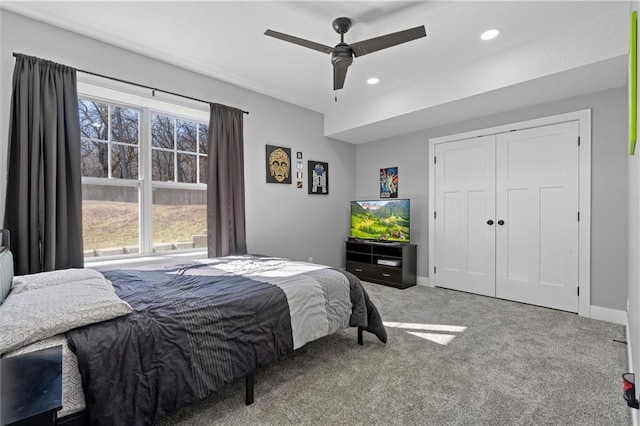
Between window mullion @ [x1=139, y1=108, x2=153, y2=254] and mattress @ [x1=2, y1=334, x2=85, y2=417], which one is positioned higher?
window mullion @ [x1=139, y1=108, x2=153, y2=254]

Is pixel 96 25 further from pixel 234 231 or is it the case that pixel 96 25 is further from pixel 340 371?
pixel 340 371

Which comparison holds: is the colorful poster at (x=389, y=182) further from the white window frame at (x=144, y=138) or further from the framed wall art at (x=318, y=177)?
the white window frame at (x=144, y=138)

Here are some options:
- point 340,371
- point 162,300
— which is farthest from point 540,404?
point 162,300

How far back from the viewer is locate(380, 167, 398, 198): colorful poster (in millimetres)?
4770

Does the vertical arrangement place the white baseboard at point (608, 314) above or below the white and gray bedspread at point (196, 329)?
below

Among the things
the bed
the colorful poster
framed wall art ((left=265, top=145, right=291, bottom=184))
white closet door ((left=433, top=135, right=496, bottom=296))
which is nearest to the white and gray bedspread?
the bed

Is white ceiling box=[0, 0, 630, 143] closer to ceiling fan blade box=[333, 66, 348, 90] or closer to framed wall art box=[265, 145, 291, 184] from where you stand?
ceiling fan blade box=[333, 66, 348, 90]

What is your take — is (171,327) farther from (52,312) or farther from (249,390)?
(249,390)

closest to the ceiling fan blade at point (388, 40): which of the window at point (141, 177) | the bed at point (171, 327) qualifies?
the bed at point (171, 327)

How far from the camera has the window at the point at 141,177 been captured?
2.87 meters

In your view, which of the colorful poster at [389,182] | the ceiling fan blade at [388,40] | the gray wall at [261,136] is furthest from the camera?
the colorful poster at [389,182]

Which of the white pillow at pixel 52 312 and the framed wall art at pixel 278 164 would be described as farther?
the framed wall art at pixel 278 164

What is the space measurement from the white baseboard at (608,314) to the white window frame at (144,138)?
4.35 m

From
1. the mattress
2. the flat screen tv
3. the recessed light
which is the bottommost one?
the mattress
